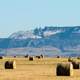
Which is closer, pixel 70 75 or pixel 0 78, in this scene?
pixel 0 78

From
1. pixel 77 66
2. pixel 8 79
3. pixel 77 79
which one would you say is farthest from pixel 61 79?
pixel 77 66

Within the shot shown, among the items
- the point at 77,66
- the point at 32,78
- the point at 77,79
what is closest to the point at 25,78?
the point at 32,78

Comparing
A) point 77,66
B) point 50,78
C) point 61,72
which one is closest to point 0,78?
point 50,78

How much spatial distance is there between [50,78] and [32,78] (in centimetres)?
105

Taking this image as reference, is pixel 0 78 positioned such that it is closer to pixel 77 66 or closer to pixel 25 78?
pixel 25 78

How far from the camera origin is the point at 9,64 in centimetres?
4259

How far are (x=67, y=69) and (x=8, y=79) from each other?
4.41 metres

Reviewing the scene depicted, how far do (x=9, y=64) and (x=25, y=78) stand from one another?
573 inches

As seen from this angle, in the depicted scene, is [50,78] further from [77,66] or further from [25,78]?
[77,66]

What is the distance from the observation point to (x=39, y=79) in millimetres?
27453

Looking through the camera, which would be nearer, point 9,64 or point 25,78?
point 25,78

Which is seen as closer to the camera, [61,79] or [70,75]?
[61,79]

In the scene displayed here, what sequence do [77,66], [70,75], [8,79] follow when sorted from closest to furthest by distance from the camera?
[8,79] → [70,75] → [77,66]

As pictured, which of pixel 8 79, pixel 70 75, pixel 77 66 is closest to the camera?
pixel 8 79
